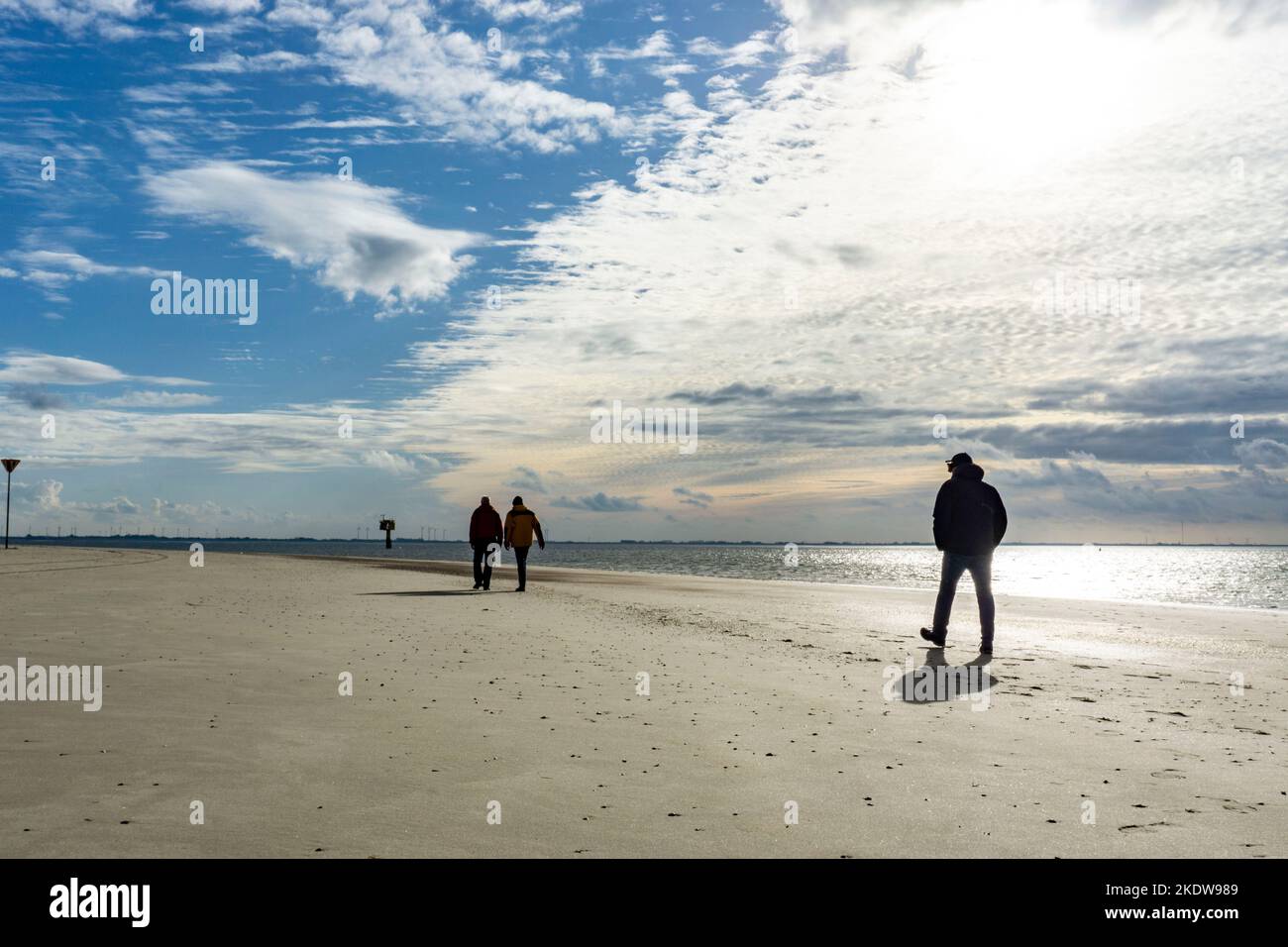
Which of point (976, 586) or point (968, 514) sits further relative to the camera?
point (968, 514)

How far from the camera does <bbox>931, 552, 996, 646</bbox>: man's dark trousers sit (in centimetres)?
1348

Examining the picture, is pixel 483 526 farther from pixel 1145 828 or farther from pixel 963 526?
pixel 1145 828

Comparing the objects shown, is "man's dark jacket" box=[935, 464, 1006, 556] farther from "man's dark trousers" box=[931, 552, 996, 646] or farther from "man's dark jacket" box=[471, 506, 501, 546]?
"man's dark jacket" box=[471, 506, 501, 546]

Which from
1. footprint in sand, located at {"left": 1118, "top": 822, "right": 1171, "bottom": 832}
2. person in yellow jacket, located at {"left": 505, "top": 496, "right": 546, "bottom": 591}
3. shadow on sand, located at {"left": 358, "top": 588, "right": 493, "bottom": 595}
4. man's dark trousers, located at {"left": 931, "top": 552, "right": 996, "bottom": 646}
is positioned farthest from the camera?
person in yellow jacket, located at {"left": 505, "top": 496, "right": 546, "bottom": 591}

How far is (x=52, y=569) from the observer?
110ft

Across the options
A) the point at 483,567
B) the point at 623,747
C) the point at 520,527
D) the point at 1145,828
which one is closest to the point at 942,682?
the point at 623,747

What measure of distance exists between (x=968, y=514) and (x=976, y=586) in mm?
1113

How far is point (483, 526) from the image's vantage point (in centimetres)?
2644

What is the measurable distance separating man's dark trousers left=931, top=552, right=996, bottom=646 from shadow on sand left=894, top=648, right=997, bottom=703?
0.60 meters

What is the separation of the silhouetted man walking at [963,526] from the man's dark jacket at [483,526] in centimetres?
1486

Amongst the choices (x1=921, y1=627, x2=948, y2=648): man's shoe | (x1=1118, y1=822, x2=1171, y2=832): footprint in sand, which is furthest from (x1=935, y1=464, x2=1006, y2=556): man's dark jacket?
(x1=1118, y1=822, x2=1171, y2=832): footprint in sand

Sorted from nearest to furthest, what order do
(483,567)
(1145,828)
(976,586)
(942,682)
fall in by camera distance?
(1145,828) → (942,682) → (976,586) → (483,567)
